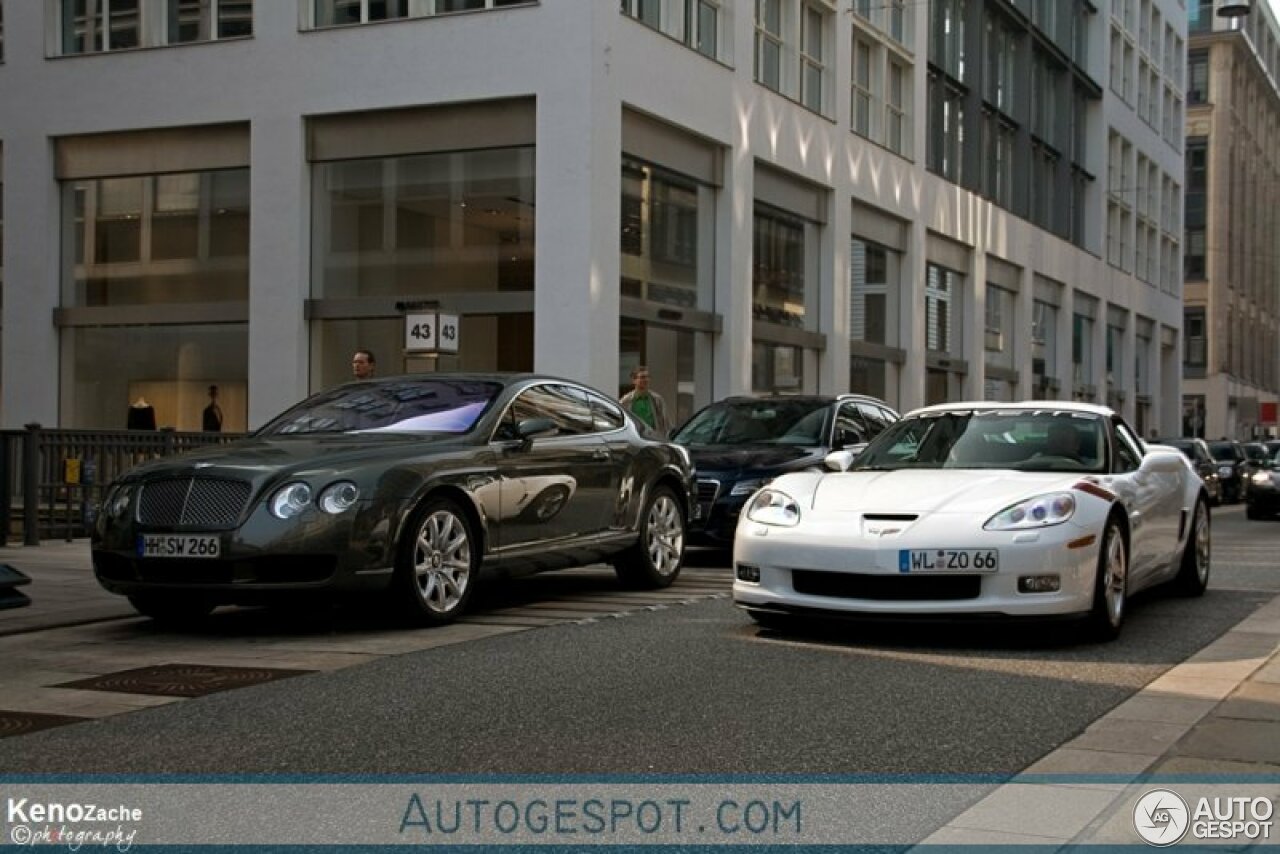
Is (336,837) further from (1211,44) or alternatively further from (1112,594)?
(1211,44)

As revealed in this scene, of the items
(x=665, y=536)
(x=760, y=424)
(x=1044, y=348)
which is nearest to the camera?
(x=665, y=536)

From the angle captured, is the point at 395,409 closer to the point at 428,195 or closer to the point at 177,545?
the point at 177,545

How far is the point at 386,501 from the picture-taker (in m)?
8.66

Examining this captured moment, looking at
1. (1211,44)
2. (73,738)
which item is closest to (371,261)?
(73,738)

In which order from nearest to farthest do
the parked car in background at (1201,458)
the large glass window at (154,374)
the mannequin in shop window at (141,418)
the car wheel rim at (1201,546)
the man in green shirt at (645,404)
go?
the car wheel rim at (1201,546) → the man in green shirt at (645,404) → the mannequin in shop window at (141,418) → the large glass window at (154,374) → the parked car in background at (1201,458)

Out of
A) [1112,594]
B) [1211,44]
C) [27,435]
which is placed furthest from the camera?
[1211,44]

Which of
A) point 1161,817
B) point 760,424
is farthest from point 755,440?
point 1161,817

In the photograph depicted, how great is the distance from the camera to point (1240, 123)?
84.2 meters

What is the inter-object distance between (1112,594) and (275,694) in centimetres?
437

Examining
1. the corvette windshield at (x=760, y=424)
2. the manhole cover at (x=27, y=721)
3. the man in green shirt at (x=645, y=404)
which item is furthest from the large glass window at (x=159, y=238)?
the manhole cover at (x=27, y=721)

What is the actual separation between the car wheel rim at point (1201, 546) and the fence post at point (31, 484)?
10264 millimetres

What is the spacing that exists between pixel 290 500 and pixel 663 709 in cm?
297

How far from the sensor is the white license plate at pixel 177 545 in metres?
8.45

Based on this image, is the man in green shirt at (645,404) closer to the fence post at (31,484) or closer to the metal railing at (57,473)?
the metal railing at (57,473)
